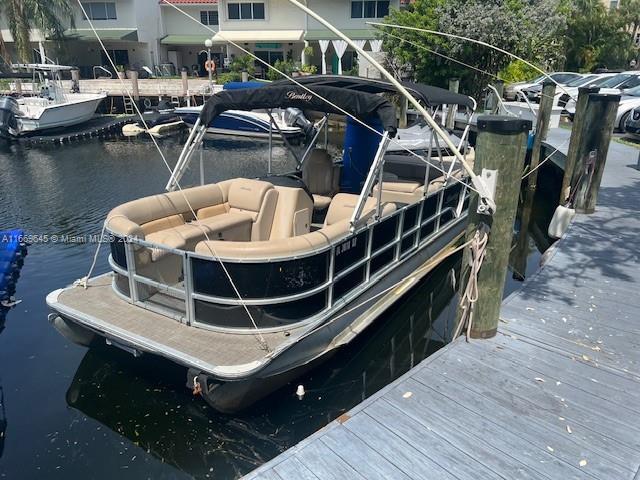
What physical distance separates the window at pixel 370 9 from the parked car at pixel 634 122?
22732mm

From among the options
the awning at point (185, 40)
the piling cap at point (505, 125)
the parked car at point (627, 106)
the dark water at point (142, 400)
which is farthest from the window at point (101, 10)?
the piling cap at point (505, 125)

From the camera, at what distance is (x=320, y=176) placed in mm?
8312

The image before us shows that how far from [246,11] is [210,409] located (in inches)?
1434

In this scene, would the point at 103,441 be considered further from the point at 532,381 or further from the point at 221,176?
the point at 221,176

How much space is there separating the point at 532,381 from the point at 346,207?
3305 millimetres

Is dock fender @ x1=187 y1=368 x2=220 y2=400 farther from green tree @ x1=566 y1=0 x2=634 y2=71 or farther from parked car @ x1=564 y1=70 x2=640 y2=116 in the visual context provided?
green tree @ x1=566 y1=0 x2=634 y2=71

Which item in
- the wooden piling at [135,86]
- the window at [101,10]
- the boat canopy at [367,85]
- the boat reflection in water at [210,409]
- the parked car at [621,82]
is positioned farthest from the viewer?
the window at [101,10]

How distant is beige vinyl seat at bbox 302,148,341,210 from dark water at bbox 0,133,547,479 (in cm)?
214

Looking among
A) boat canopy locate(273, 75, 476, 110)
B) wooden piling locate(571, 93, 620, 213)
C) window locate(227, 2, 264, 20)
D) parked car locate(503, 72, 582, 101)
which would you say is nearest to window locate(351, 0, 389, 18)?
window locate(227, 2, 264, 20)

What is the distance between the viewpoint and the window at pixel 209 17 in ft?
Result: 126

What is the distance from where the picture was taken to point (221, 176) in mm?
17812

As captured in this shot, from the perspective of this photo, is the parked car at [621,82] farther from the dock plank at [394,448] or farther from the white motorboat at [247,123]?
the dock plank at [394,448]

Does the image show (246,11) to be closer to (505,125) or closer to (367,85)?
(367,85)

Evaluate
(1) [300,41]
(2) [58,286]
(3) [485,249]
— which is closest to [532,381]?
(3) [485,249]
